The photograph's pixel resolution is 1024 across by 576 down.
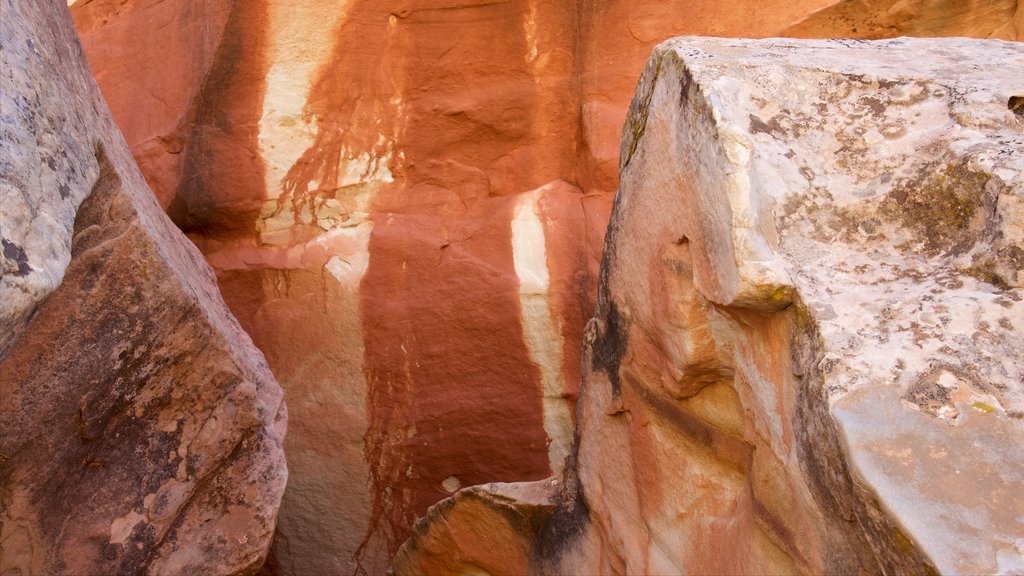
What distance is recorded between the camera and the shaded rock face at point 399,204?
10.5 feet

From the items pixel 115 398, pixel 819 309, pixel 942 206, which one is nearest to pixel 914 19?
pixel 942 206

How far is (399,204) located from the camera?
3293 mm

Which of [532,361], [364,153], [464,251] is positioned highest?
[364,153]

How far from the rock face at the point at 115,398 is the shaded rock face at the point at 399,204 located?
100cm

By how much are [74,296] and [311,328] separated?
1.37m

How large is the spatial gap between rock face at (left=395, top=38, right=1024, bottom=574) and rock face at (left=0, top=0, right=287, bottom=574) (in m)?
0.87

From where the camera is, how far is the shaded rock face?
320cm

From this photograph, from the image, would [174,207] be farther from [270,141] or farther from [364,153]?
[364,153]

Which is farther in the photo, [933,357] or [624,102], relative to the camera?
[624,102]

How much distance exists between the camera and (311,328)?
3.22m

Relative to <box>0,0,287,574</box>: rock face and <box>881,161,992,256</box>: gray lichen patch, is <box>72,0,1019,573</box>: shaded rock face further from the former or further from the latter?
<box>881,161,992,256</box>: gray lichen patch

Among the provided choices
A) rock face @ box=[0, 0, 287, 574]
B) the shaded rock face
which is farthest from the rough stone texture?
rock face @ box=[0, 0, 287, 574]

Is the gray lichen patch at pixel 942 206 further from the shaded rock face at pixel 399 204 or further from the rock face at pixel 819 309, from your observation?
the shaded rock face at pixel 399 204

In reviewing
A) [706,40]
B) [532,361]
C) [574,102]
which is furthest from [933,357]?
[574,102]
